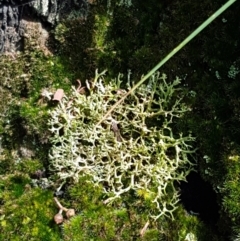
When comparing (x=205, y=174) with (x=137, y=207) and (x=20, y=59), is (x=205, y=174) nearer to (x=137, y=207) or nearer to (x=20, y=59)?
(x=137, y=207)

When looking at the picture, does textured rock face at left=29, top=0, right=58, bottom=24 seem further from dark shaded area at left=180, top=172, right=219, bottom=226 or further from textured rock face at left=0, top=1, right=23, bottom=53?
dark shaded area at left=180, top=172, right=219, bottom=226

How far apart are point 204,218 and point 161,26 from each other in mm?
876

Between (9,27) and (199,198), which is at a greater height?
(9,27)

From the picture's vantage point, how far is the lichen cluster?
69.1 inches

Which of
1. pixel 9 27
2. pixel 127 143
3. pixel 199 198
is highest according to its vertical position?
pixel 9 27

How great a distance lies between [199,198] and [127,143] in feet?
1.33

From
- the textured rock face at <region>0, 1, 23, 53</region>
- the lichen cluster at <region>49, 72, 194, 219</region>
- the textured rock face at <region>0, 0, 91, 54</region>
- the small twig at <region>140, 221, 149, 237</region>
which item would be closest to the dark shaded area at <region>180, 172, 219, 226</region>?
the lichen cluster at <region>49, 72, 194, 219</region>

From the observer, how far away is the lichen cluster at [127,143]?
1755mm

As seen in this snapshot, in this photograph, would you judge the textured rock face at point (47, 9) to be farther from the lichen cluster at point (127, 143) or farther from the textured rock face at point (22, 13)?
the lichen cluster at point (127, 143)

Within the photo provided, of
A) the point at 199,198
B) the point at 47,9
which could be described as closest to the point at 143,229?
the point at 199,198

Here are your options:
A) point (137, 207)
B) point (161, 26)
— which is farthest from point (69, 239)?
point (161, 26)

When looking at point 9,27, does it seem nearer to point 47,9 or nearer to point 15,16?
point 15,16

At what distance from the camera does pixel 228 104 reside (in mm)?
1714

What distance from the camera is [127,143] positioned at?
1.79 m
